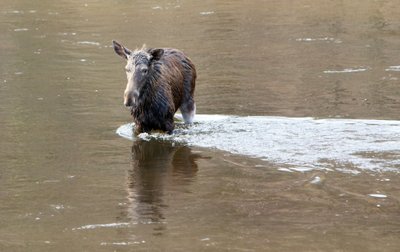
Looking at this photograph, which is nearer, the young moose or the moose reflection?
the moose reflection

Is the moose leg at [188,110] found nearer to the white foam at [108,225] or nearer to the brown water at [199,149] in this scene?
the brown water at [199,149]

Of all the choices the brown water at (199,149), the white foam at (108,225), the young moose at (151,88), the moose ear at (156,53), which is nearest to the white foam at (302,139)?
the brown water at (199,149)

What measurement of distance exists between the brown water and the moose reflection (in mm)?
25

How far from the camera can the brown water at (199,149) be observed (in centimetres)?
866

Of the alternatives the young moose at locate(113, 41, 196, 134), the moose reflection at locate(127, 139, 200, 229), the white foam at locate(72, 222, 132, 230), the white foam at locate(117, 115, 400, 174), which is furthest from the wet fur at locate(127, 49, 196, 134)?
the white foam at locate(72, 222, 132, 230)

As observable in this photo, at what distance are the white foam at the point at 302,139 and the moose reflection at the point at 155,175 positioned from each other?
42 cm

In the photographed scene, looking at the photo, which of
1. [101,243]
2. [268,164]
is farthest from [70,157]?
[101,243]

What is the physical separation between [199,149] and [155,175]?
1.33 metres

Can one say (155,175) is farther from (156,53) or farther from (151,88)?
(156,53)

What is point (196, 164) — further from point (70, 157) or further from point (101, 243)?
point (101, 243)

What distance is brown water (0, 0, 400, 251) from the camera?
8.66m

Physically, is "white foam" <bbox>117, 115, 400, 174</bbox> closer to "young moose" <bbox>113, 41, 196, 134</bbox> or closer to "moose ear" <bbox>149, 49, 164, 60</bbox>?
"young moose" <bbox>113, 41, 196, 134</bbox>

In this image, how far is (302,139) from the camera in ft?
40.8

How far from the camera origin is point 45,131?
13.3 metres
